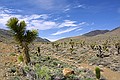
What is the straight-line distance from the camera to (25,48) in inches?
906

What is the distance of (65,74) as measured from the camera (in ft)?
65.6

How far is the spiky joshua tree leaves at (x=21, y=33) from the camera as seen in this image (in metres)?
21.9

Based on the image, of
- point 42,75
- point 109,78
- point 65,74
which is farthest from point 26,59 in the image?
point 109,78

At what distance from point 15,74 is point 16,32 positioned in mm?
6147

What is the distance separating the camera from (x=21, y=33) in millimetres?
22391

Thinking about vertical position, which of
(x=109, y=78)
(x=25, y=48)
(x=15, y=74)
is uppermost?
(x=25, y=48)

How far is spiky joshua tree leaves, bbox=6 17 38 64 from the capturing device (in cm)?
2186

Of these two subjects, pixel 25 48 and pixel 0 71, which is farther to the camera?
pixel 25 48

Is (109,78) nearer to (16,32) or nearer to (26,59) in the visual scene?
(26,59)

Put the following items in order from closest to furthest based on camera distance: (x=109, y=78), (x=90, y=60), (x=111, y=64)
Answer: (x=109, y=78) → (x=111, y=64) → (x=90, y=60)

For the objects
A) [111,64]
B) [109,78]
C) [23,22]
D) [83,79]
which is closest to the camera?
[83,79]

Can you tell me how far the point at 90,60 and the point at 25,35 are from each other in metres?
16.6

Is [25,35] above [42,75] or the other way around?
above

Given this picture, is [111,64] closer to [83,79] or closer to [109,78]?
[109,78]
